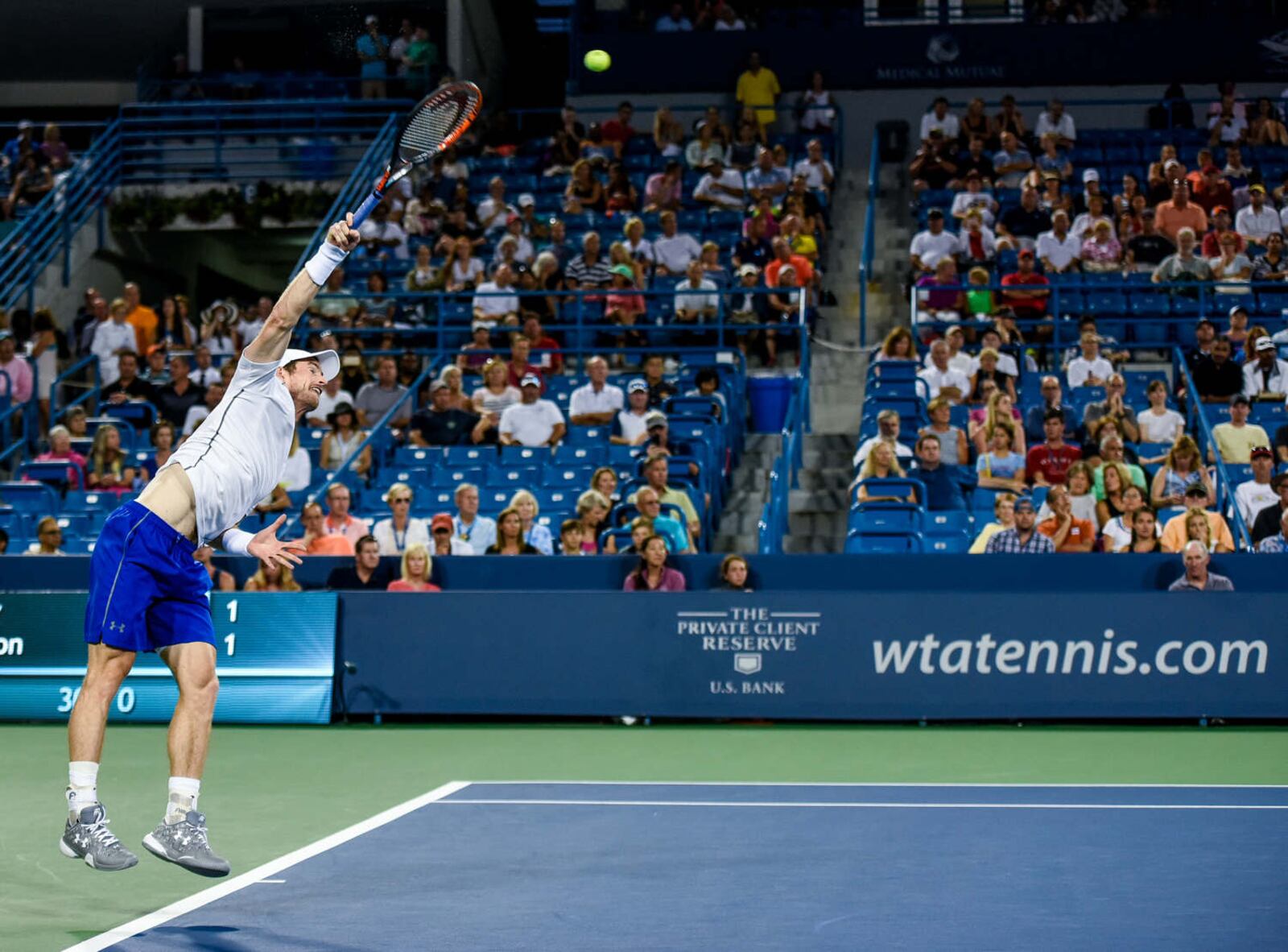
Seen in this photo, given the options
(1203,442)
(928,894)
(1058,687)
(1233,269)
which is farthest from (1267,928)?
(1233,269)

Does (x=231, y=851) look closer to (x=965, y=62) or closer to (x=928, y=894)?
(x=928, y=894)

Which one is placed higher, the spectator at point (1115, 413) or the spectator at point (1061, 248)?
the spectator at point (1061, 248)

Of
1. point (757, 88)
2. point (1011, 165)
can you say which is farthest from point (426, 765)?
point (757, 88)

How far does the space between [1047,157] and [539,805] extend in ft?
46.5

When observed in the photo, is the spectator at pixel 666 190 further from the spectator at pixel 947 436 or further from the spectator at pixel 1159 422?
the spectator at pixel 1159 422

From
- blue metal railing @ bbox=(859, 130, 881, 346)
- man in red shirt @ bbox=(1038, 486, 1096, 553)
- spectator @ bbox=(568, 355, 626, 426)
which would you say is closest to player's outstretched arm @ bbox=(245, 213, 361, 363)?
man in red shirt @ bbox=(1038, 486, 1096, 553)

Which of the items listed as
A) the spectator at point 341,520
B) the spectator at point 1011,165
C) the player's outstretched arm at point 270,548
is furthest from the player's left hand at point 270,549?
the spectator at point 1011,165

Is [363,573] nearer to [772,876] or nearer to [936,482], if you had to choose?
[936,482]

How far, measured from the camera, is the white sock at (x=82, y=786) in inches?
237

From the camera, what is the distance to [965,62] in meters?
24.0

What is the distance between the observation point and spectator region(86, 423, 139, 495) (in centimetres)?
1594

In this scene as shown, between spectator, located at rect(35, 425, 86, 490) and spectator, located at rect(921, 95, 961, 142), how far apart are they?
10.7m

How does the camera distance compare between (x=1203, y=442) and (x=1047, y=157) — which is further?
(x=1047, y=157)

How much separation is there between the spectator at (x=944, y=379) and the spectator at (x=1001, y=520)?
2.72 metres
